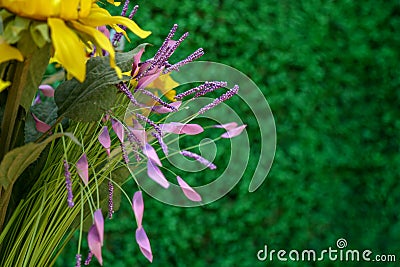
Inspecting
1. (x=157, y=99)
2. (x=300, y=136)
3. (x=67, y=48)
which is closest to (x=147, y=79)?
(x=157, y=99)

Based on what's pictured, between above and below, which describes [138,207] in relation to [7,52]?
below

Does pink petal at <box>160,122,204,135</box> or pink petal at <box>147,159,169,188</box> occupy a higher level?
pink petal at <box>160,122,204,135</box>

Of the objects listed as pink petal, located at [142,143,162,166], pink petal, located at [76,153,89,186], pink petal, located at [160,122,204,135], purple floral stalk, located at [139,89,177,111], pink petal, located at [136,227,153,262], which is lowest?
pink petal, located at [136,227,153,262]

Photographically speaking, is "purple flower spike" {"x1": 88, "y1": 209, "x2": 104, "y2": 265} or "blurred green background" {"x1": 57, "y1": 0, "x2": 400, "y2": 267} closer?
"purple flower spike" {"x1": 88, "y1": 209, "x2": 104, "y2": 265}

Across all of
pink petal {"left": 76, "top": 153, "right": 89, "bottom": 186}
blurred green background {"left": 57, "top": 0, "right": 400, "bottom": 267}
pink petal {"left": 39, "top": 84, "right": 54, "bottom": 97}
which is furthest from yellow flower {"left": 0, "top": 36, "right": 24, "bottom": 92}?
blurred green background {"left": 57, "top": 0, "right": 400, "bottom": 267}

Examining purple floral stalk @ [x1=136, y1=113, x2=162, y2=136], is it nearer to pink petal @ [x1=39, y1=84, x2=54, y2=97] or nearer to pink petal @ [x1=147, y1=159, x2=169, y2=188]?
pink petal @ [x1=147, y1=159, x2=169, y2=188]

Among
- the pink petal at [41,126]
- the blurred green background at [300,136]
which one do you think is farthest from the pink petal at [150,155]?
the blurred green background at [300,136]

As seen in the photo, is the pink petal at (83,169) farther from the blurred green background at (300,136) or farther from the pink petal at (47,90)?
the blurred green background at (300,136)

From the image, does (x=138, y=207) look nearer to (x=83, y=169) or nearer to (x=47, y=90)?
(x=83, y=169)
